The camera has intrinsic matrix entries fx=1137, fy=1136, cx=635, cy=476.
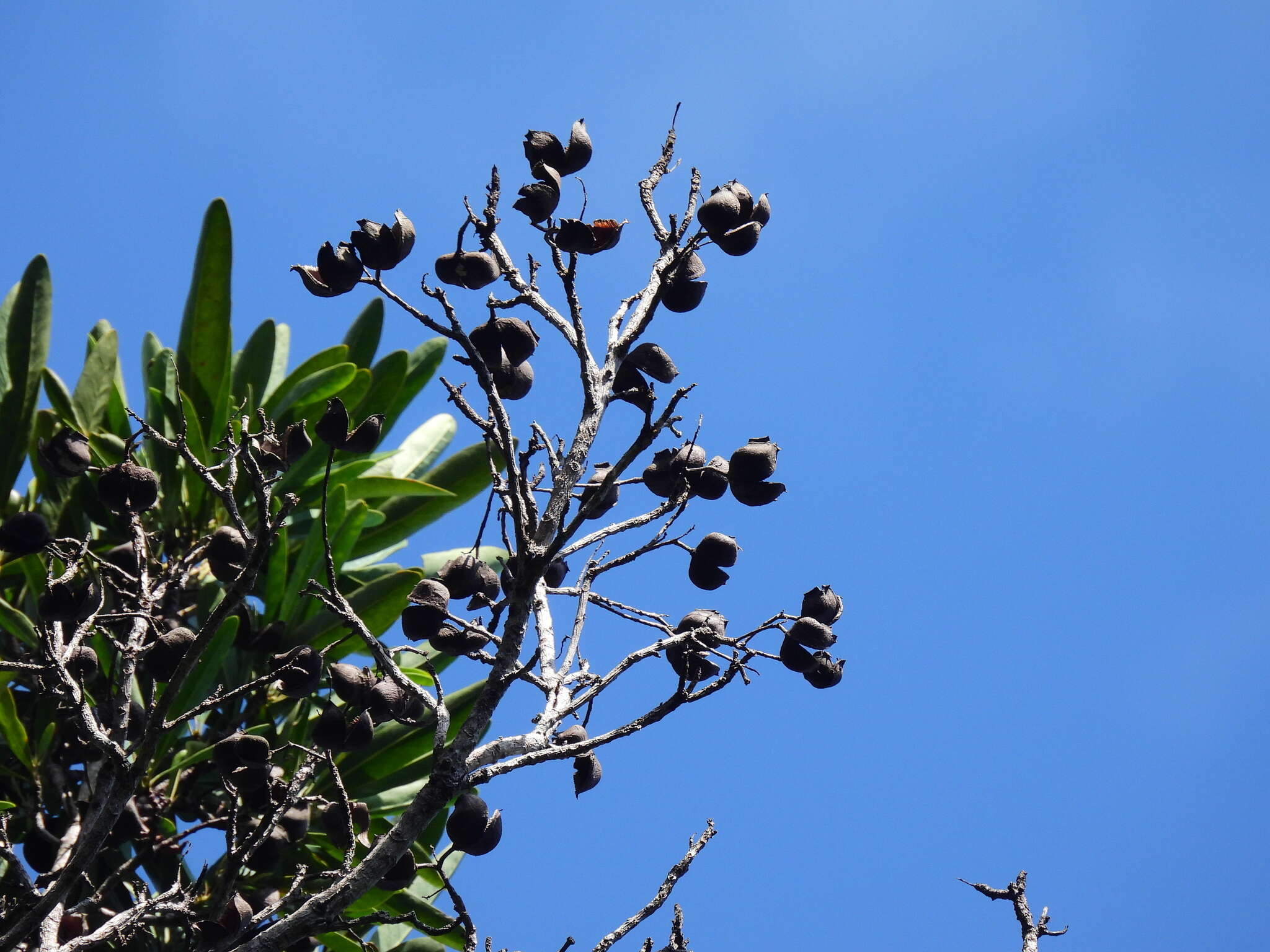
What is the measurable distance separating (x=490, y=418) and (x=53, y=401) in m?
1.77

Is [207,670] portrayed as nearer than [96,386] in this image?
Yes

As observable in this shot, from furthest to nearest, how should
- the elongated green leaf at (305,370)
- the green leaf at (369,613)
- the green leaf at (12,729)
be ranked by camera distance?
the elongated green leaf at (305,370) → the green leaf at (369,613) → the green leaf at (12,729)

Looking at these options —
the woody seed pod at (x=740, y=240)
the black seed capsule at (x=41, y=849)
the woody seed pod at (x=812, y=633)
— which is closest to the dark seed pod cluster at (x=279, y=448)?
the woody seed pod at (x=740, y=240)

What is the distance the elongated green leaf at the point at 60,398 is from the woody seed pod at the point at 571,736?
1.92 meters

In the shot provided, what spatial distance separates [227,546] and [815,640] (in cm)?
144

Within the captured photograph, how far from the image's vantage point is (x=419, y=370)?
3.97 meters

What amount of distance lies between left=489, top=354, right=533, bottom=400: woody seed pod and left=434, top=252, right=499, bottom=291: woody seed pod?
6.8 inches

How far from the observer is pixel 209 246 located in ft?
11.2

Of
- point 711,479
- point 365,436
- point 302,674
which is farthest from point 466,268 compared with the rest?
point 302,674

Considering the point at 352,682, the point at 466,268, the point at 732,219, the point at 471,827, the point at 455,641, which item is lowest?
the point at 471,827

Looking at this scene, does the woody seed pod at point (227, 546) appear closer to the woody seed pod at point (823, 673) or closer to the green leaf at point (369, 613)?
the green leaf at point (369, 613)

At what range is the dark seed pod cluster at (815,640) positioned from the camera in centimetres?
223

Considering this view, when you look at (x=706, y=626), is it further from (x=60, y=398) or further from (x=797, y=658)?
(x=60, y=398)

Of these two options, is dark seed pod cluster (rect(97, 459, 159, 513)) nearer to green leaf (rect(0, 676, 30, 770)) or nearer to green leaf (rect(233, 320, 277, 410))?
green leaf (rect(0, 676, 30, 770))
